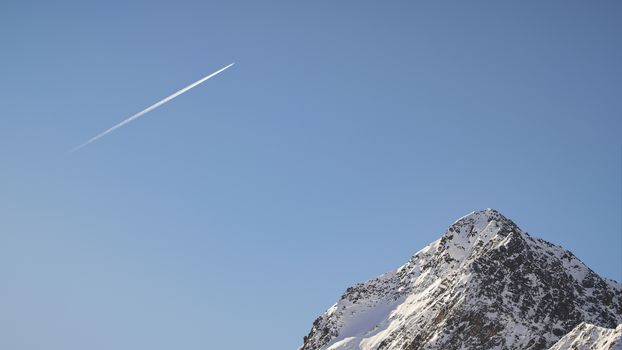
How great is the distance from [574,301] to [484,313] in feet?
48.4

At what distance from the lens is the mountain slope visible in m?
52.0

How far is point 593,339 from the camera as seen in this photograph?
5531 centimetres

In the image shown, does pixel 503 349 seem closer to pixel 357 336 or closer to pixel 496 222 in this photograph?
pixel 357 336

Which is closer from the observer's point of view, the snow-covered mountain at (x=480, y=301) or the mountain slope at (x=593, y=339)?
the mountain slope at (x=593, y=339)

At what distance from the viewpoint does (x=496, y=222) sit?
104500mm

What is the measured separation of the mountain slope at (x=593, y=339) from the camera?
170ft

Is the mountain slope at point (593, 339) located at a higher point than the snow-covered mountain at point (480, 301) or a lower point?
lower

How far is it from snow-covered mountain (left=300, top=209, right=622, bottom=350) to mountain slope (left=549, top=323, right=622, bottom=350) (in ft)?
50.1

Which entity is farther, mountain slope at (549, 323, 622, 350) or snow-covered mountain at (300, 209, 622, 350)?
snow-covered mountain at (300, 209, 622, 350)

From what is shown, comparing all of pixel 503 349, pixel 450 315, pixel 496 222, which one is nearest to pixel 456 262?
pixel 496 222

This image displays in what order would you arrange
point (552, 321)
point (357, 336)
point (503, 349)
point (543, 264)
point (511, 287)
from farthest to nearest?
point (357, 336), point (543, 264), point (511, 287), point (552, 321), point (503, 349)

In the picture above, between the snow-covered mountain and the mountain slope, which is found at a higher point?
the snow-covered mountain

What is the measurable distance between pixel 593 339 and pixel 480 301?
983 inches

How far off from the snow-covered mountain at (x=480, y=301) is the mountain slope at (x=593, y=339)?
15274 millimetres
